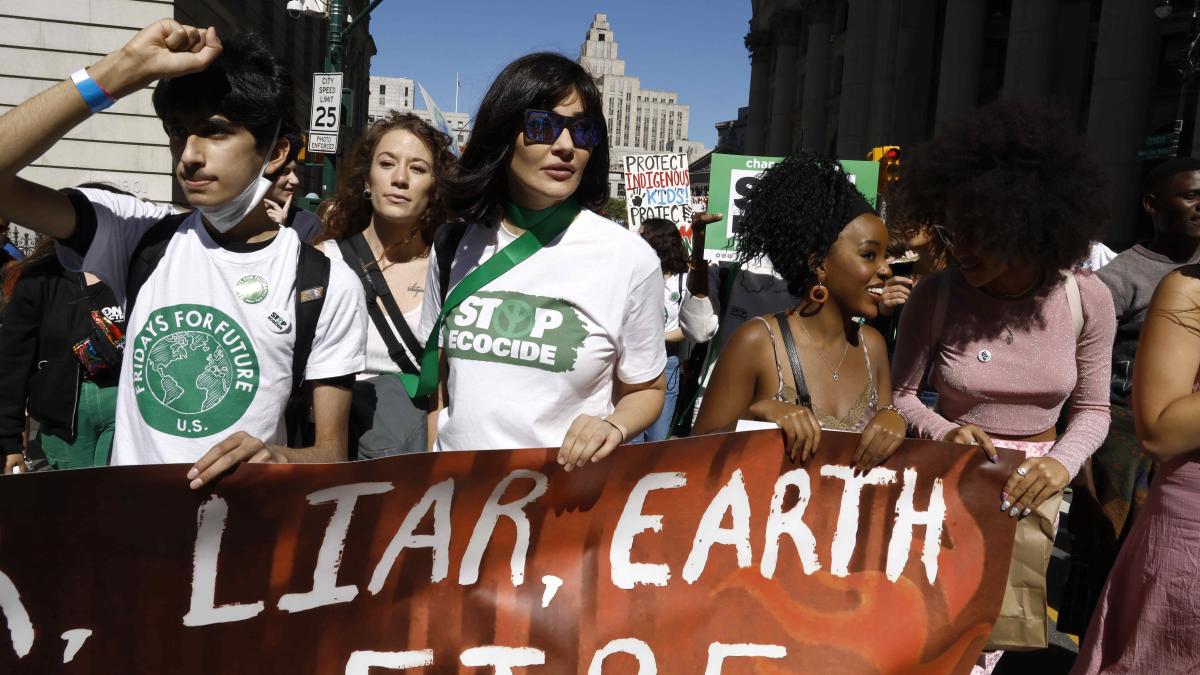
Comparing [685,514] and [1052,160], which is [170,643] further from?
[1052,160]

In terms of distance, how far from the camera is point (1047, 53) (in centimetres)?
2858

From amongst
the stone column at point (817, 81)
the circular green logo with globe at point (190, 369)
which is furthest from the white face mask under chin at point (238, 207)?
the stone column at point (817, 81)

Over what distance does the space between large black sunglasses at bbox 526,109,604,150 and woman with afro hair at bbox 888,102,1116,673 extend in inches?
52.6

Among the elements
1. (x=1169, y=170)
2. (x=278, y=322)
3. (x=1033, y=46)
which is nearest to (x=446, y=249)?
(x=278, y=322)

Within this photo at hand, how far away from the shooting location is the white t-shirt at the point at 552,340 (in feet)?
8.46

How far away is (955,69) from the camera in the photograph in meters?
32.8

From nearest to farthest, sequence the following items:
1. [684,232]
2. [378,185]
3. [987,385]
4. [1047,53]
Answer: [987,385], [378,185], [684,232], [1047,53]

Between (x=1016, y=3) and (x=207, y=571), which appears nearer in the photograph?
(x=207, y=571)

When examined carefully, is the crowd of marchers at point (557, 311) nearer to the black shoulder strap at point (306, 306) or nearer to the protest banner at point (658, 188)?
the black shoulder strap at point (306, 306)

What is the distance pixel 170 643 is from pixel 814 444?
5.78 feet

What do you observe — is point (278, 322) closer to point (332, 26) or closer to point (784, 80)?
point (332, 26)

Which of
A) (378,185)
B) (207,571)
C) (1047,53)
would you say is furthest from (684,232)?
→ (1047,53)

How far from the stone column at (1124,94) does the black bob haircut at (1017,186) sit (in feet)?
78.6

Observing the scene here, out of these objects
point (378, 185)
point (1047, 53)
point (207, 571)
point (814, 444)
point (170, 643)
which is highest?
point (1047, 53)
